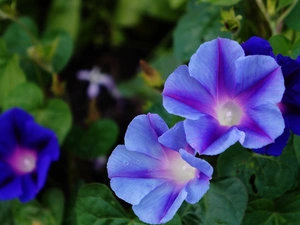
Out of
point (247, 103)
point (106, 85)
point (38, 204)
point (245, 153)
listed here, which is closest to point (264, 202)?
point (245, 153)

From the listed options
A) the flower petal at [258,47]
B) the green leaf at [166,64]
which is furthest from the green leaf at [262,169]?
the green leaf at [166,64]

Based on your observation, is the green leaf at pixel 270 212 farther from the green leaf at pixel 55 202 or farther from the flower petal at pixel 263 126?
the green leaf at pixel 55 202

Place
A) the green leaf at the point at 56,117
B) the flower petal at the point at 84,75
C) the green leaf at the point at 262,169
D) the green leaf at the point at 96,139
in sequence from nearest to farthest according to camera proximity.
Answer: the green leaf at the point at 262,169 → the green leaf at the point at 56,117 → the green leaf at the point at 96,139 → the flower petal at the point at 84,75

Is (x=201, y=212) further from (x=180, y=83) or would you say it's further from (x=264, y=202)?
(x=180, y=83)

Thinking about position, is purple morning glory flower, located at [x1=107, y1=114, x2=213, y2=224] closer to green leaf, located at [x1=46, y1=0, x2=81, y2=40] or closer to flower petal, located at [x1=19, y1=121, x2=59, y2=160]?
flower petal, located at [x1=19, y1=121, x2=59, y2=160]

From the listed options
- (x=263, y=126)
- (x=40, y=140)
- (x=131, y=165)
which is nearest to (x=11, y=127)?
(x=40, y=140)
